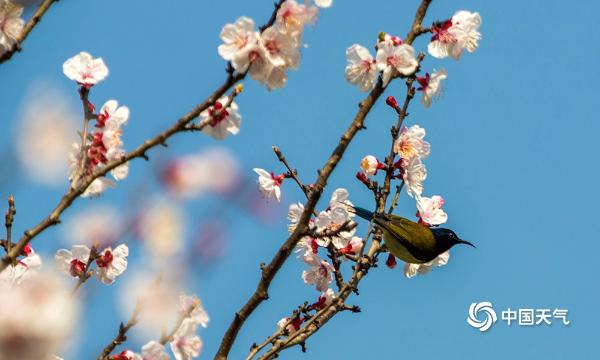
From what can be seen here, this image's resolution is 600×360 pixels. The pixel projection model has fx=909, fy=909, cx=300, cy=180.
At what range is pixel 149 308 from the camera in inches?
123

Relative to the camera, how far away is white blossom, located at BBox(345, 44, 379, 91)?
529 centimetres

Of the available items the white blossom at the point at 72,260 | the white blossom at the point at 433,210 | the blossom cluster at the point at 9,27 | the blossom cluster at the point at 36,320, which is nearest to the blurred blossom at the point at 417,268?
the white blossom at the point at 433,210

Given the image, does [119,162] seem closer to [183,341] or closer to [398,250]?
[183,341]

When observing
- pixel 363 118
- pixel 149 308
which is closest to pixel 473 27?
pixel 363 118

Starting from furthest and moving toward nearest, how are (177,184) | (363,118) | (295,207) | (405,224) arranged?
(405,224), (295,207), (363,118), (177,184)

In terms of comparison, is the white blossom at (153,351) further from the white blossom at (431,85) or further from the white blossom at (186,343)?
the white blossom at (431,85)

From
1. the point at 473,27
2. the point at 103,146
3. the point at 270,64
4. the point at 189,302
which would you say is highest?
the point at 473,27

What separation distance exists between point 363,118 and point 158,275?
197 cm

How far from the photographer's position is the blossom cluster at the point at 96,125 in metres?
4.44

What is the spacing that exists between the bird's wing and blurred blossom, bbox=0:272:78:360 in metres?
4.51

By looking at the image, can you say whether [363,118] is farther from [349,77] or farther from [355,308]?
[355,308]

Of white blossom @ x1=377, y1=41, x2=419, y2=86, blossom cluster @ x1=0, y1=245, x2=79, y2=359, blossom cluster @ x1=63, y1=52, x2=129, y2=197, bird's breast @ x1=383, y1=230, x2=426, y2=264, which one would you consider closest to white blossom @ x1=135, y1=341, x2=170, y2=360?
blossom cluster @ x1=63, y1=52, x2=129, y2=197

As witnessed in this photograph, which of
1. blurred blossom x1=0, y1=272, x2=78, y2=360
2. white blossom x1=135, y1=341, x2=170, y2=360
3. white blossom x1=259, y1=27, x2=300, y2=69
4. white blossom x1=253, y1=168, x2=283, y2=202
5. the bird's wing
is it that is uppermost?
the bird's wing

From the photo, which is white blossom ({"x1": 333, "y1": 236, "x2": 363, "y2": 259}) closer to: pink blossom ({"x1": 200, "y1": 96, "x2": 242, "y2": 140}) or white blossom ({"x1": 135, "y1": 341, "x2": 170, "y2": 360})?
pink blossom ({"x1": 200, "y1": 96, "x2": 242, "y2": 140})
